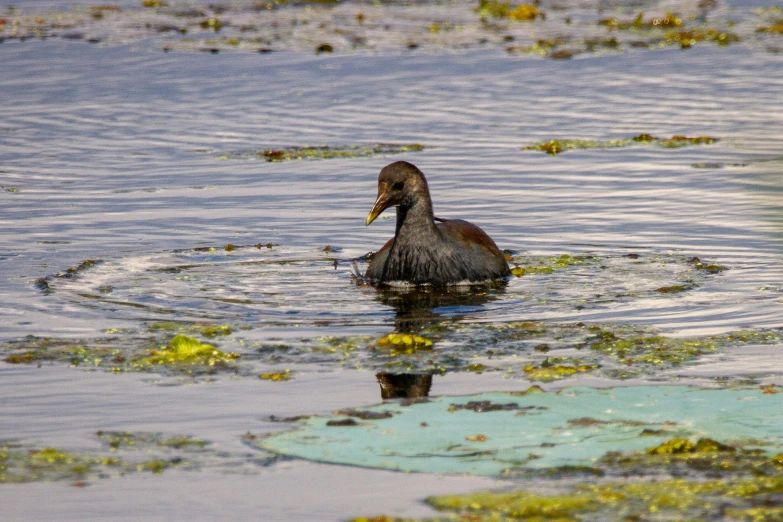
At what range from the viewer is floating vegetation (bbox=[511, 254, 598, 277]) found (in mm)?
11805

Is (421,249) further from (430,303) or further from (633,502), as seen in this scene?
(633,502)

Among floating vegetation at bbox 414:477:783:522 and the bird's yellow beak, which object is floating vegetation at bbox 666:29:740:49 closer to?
the bird's yellow beak

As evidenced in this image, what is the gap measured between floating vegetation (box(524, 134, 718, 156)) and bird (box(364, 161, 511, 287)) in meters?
5.84

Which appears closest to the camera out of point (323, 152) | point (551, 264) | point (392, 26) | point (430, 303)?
point (430, 303)

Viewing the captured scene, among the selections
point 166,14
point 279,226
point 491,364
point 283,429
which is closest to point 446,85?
point 279,226

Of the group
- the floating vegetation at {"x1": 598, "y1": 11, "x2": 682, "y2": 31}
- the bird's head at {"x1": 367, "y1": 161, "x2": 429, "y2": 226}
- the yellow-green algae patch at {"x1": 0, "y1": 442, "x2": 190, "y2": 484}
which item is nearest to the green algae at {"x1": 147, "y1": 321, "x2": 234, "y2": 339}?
the bird's head at {"x1": 367, "y1": 161, "x2": 429, "y2": 226}

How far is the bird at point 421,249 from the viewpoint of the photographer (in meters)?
11.5

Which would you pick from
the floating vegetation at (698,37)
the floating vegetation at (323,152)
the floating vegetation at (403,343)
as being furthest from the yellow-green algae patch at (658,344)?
the floating vegetation at (698,37)

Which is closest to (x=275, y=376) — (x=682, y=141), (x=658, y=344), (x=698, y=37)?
(x=658, y=344)

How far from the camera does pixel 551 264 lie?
1202 cm

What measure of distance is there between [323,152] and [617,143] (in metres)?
3.71

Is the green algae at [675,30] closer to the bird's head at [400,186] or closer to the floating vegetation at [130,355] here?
the bird's head at [400,186]

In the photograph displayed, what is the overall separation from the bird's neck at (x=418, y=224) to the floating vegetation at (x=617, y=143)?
5958mm

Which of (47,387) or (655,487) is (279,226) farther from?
(655,487)
